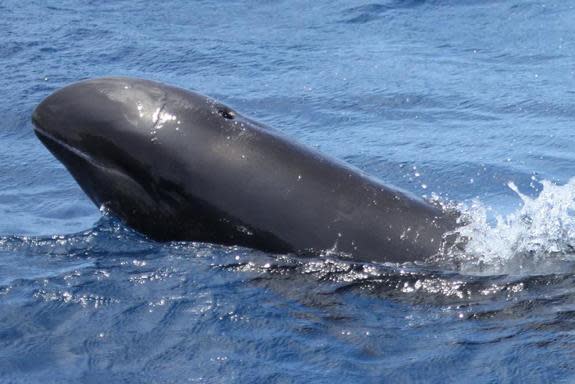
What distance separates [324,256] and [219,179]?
799 mm

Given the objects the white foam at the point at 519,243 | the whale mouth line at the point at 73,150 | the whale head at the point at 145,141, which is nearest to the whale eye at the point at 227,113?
the whale head at the point at 145,141

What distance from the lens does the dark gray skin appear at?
7.06 m

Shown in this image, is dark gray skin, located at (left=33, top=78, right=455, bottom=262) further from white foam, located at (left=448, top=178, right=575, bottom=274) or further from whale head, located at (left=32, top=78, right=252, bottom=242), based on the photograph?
white foam, located at (left=448, top=178, right=575, bottom=274)

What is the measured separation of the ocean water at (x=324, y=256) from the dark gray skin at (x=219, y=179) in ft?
0.50

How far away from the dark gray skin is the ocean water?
151 mm

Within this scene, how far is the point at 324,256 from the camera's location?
23.1ft

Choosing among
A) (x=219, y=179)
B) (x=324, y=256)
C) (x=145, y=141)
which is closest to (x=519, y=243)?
(x=324, y=256)

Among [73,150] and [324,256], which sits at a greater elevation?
[73,150]

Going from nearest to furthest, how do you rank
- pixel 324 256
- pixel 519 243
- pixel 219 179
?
pixel 324 256, pixel 219 179, pixel 519 243

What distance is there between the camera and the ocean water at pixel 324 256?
245 inches

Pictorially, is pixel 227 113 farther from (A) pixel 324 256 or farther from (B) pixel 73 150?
(A) pixel 324 256

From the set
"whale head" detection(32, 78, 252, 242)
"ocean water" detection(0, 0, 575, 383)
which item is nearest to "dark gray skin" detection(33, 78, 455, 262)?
"whale head" detection(32, 78, 252, 242)

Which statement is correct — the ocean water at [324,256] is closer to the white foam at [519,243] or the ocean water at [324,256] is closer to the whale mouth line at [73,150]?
the white foam at [519,243]

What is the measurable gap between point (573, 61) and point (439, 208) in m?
8.21
